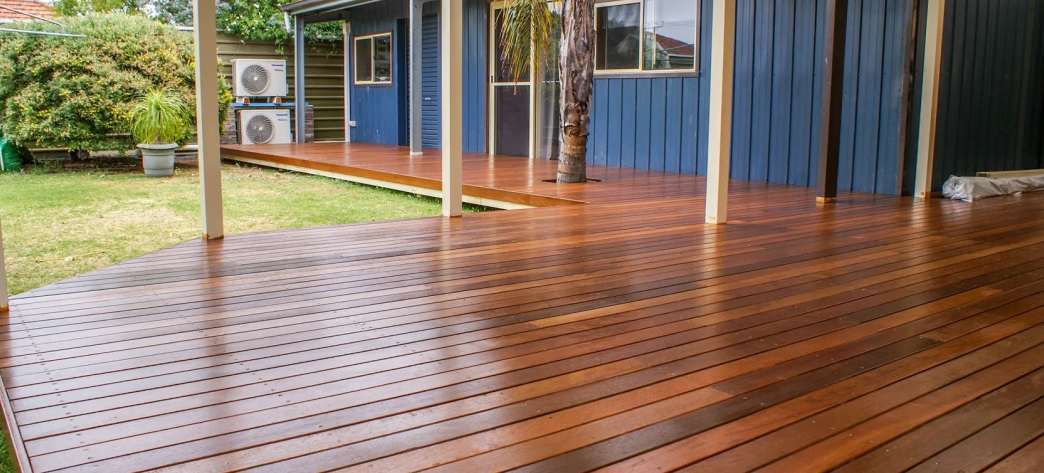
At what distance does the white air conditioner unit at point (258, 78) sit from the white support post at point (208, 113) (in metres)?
8.36

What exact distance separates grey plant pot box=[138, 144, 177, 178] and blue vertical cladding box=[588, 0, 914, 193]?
498 centimetres

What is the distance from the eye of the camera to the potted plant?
9430 millimetres

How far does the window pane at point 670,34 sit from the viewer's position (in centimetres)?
799

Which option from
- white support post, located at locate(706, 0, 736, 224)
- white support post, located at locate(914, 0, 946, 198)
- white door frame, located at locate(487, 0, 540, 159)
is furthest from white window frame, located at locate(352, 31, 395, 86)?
white support post, located at locate(706, 0, 736, 224)

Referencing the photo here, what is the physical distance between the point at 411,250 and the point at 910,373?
2.54m

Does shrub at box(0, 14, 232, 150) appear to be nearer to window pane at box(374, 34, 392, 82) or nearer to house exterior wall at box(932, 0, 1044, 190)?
window pane at box(374, 34, 392, 82)

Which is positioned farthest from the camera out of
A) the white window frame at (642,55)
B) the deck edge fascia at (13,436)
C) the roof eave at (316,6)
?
the roof eave at (316,6)

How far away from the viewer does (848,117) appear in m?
6.98

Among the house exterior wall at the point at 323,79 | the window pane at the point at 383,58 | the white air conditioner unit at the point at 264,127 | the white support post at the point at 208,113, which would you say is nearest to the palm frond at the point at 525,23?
the white support post at the point at 208,113

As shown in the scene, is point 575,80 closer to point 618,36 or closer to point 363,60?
point 618,36

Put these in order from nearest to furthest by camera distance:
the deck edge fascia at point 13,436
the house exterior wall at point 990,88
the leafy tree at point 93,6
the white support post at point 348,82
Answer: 1. the deck edge fascia at point 13,436
2. the house exterior wall at point 990,88
3. the white support post at point 348,82
4. the leafy tree at point 93,6

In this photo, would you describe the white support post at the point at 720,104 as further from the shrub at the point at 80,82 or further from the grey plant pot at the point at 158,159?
the shrub at the point at 80,82

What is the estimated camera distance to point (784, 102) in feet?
24.2

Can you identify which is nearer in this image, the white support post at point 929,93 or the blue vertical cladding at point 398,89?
the white support post at point 929,93
